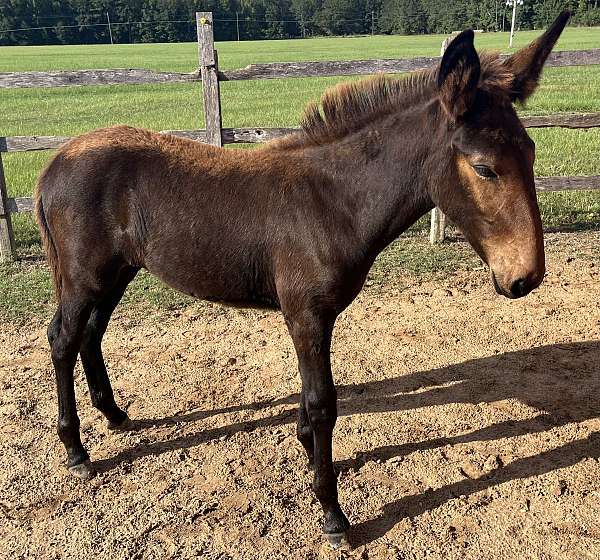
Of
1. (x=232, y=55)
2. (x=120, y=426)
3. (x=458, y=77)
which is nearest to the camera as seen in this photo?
(x=458, y=77)

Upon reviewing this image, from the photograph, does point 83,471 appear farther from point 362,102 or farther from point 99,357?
point 362,102

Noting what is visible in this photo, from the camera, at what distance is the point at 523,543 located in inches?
113

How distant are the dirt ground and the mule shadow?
1 centimetres

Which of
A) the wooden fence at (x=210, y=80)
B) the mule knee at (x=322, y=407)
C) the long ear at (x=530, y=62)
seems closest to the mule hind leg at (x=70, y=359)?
the mule knee at (x=322, y=407)

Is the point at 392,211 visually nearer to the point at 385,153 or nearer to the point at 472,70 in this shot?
the point at 385,153

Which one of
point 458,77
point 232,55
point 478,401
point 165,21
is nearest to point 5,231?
point 478,401

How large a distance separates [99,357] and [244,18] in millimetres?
95427

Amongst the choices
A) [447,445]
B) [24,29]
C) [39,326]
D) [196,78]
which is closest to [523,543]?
[447,445]

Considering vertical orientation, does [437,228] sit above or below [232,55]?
below

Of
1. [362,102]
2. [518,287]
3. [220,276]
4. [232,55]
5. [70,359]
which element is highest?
[362,102]

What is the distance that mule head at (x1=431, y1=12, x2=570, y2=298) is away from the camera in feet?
7.68

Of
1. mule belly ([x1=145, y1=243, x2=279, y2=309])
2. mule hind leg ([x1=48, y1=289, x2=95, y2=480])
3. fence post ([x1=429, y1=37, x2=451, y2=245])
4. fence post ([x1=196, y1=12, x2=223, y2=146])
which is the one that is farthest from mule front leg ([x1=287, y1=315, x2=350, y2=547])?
fence post ([x1=429, y1=37, x2=451, y2=245])

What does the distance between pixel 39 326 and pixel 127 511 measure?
108 inches

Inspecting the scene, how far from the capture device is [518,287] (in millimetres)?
2393
